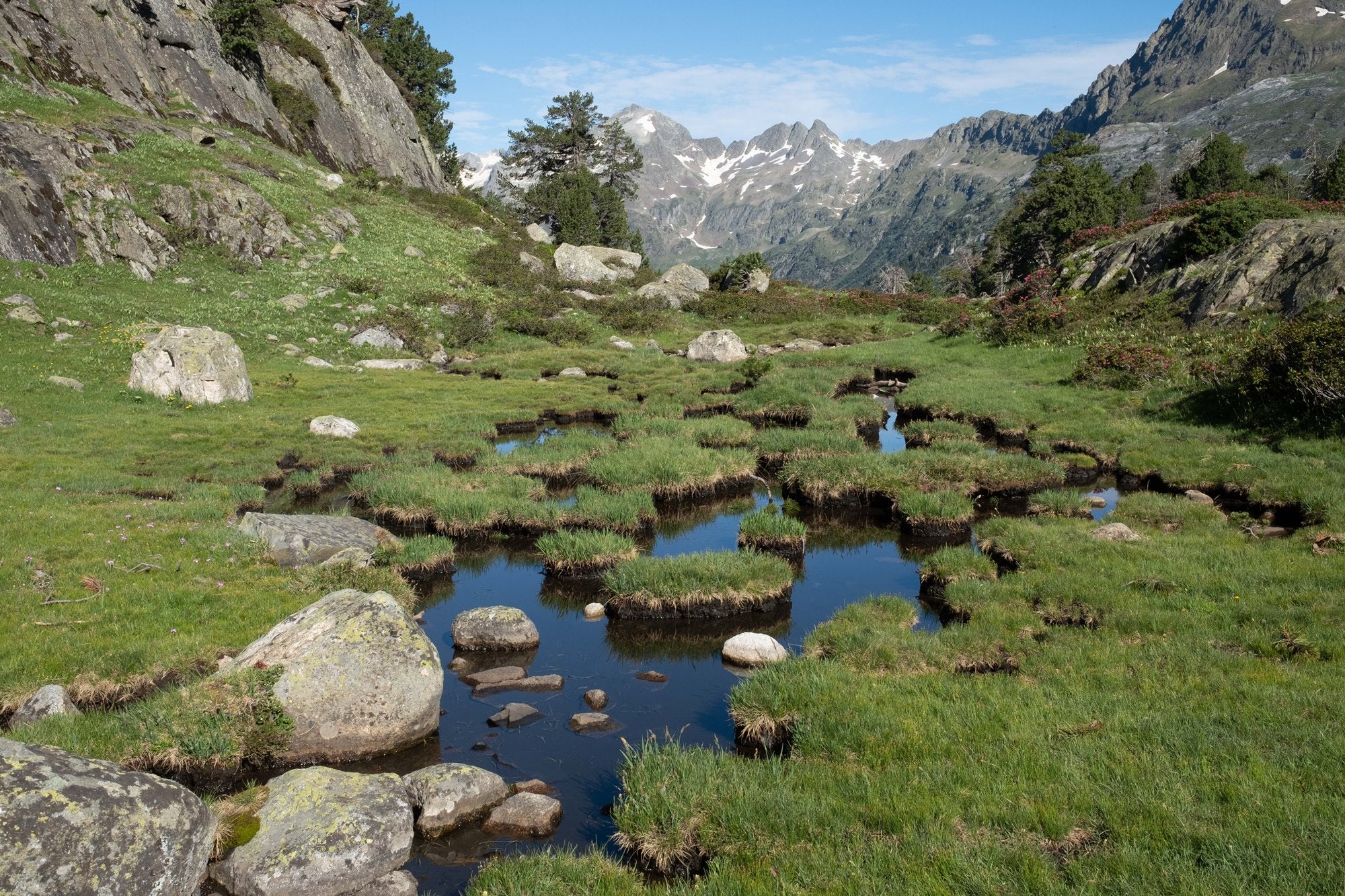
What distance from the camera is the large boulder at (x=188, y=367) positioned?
107 feet

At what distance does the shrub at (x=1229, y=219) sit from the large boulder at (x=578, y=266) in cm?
5231

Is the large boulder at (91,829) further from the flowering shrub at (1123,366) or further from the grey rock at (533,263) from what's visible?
the grey rock at (533,263)

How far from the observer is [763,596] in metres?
18.4

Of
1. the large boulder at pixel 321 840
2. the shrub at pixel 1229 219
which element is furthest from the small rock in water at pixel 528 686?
the shrub at pixel 1229 219

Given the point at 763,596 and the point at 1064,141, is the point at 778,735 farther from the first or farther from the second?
the point at 1064,141

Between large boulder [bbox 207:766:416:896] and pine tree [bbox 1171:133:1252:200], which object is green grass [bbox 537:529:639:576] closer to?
large boulder [bbox 207:766:416:896]

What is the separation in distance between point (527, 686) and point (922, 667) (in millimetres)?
7370

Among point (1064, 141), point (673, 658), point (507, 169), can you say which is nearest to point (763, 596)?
point (673, 658)

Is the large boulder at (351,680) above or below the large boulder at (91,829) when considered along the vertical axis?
below

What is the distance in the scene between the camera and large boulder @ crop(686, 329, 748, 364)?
188 feet

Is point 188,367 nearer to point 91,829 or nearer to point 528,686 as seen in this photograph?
point 528,686

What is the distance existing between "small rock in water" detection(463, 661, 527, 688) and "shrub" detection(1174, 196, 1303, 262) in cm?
4602

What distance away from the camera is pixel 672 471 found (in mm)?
27047

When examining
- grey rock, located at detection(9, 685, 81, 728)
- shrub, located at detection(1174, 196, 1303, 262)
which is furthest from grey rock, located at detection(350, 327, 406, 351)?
shrub, located at detection(1174, 196, 1303, 262)
